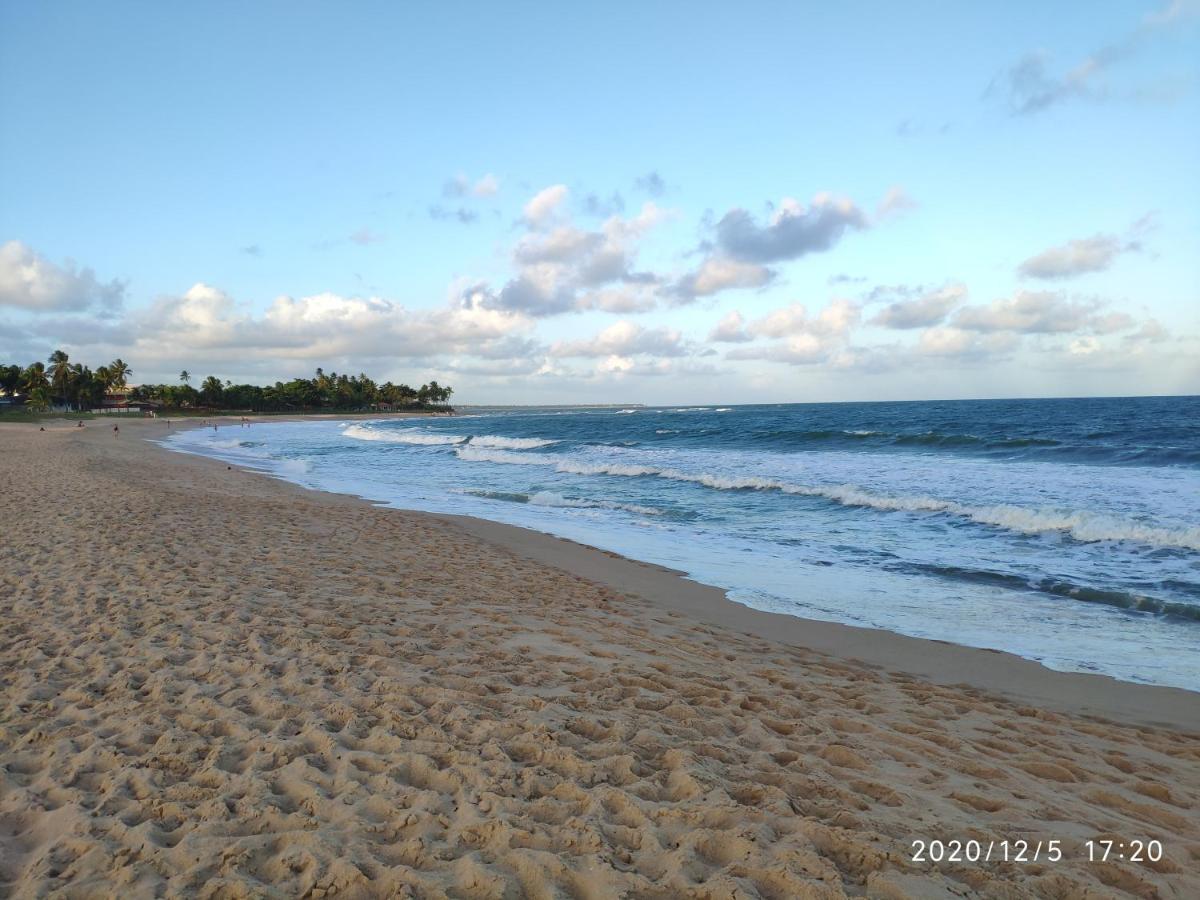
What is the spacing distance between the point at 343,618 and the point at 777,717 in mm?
4282

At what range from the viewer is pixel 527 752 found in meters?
4.04

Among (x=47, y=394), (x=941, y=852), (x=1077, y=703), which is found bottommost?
(x=1077, y=703)

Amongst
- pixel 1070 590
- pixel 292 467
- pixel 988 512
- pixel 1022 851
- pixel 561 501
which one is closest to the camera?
pixel 1022 851

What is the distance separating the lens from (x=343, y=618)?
267 inches

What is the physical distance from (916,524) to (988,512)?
68.6 inches

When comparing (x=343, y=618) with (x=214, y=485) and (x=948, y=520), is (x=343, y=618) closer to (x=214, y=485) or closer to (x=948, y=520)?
(x=948, y=520)

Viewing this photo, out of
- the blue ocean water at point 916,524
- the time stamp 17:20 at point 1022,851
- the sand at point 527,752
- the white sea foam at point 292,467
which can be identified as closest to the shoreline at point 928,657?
the sand at point 527,752

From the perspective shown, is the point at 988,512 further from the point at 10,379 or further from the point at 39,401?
the point at 10,379

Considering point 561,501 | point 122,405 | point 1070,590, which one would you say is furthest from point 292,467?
point 122,405

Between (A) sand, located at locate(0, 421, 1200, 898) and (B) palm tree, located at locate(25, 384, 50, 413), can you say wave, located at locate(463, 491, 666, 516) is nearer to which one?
(A) sand, located at locate(0, 421, 1200, 898)

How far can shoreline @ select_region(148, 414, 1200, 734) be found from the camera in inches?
229

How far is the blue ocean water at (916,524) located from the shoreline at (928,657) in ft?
1.11

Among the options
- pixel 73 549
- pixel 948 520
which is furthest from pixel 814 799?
pixel 948 520

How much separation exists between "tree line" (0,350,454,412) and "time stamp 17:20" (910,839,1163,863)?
365 ft
